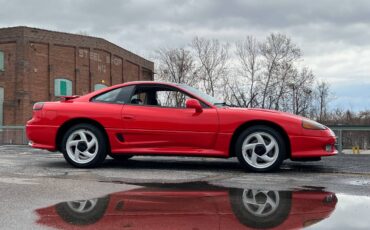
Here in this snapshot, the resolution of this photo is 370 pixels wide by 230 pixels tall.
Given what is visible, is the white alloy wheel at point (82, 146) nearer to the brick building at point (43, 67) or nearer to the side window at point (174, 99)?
the side window at point (174, 99)

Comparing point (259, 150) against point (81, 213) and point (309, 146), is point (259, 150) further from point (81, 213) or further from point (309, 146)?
point (81, 213)

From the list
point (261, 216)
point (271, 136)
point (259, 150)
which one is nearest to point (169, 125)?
point (259, 150)

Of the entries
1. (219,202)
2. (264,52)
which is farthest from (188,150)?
(264,52)

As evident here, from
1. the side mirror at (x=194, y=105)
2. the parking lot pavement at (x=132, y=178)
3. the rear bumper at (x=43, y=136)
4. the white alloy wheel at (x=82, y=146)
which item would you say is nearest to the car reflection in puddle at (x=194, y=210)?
the parking lot pavement at (x=132, y=178)

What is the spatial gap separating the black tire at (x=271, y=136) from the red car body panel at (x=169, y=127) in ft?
0.37

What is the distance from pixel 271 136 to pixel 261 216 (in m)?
2.92

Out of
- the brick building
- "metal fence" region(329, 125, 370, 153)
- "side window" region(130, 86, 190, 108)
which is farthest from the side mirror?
the brick building

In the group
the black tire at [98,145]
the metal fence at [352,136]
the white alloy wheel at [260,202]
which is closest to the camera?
the white alloy wheel at [260,202]

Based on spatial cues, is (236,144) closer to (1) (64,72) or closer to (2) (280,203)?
(2) (280,203)

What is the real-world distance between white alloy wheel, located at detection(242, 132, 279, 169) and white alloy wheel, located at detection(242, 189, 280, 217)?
167 cm

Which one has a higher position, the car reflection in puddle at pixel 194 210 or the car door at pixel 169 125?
the car door at pixel 169 125

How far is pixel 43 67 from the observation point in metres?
36.7

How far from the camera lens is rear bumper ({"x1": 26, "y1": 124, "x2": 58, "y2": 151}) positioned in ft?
25.5

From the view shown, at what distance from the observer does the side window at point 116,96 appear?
7.80 m
